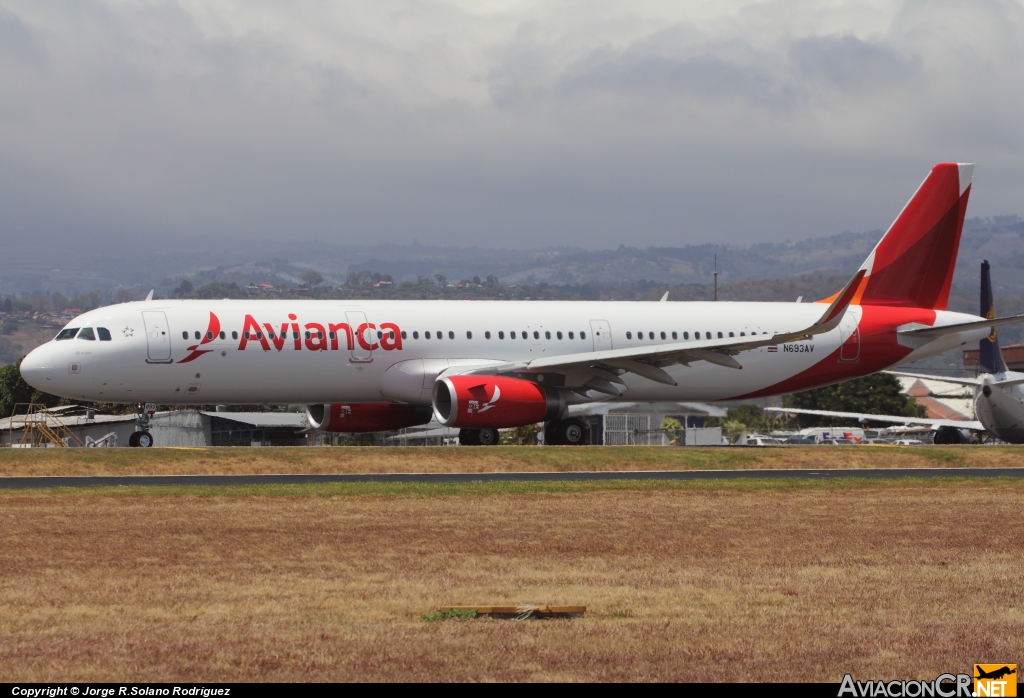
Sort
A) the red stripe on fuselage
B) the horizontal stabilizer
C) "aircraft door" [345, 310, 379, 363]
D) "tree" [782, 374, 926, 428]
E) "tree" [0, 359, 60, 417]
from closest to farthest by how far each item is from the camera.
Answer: "aircraft door" [345, 310, 379, 363]
the horizontal stabilizer
the red stripe on fuselage
"tree" [0, 359, 60, 417]
"tree" [782, 374, 926, 428]

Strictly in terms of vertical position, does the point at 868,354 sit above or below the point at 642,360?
above

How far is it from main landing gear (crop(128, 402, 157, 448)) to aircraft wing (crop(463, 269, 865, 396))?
860 centimetres

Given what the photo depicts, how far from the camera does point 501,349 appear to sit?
117 feet

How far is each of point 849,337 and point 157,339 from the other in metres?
20.0

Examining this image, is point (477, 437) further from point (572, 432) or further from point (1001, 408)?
point (1001, 408)

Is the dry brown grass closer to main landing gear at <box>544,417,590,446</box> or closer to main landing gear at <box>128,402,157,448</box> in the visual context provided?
main landing gear at <box>128,402,157,448</box>

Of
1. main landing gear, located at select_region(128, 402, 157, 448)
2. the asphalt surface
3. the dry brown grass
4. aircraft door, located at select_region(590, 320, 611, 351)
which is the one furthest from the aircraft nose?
aircraft door, located at select_region(590, 320, 611, 351)

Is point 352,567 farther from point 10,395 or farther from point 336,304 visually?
point 10,395

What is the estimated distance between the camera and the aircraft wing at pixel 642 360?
3306 cm

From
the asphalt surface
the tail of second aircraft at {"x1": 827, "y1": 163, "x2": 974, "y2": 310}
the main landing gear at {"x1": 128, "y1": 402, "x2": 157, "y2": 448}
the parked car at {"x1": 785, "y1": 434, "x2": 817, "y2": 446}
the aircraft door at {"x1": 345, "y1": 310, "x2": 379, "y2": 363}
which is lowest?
the parked car at {"x1": 785, "y1": 434, "x2": 817, "y2": 446}

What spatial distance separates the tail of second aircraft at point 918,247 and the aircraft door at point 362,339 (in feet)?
49.8

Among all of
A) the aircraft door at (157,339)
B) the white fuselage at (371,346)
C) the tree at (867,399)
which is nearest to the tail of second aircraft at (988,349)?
the white fuselage at (371,346)

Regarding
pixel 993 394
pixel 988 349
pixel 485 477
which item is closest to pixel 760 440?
pixel 988 349

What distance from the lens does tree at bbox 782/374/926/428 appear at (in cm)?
9731
